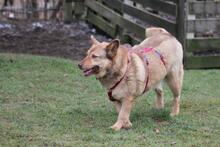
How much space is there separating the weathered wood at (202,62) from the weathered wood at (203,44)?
0.16 metres

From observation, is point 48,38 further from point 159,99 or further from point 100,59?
point 100,59

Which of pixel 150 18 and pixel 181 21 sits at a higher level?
pixel 181 21

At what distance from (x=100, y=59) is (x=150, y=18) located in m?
5.76

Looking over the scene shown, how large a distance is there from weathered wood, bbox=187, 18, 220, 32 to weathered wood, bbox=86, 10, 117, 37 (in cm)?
352

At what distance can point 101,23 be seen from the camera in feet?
48.6

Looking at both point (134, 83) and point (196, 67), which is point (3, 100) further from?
point (196, 67)

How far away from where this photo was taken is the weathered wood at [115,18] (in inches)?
471

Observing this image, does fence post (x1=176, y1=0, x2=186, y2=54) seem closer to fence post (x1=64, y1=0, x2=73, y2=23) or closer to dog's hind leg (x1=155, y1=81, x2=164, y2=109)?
dog's hind leg (x1=155, y1=81, x2=164, y2=109)

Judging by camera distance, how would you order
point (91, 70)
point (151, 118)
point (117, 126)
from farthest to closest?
1. point (151, 118)
2. point (117, 126)
3. point (91, 70)

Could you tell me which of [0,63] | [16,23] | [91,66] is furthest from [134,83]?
[16,23]

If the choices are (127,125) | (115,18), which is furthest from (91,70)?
(115,18)

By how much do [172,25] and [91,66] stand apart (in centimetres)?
495

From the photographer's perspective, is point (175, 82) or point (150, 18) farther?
point (150, 18)

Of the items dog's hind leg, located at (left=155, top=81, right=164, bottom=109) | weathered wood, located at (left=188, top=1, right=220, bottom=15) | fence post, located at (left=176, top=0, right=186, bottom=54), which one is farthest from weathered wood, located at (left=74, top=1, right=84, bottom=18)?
dog's hind leg, located at (left=155, top=81, right=164, bottom=109)
